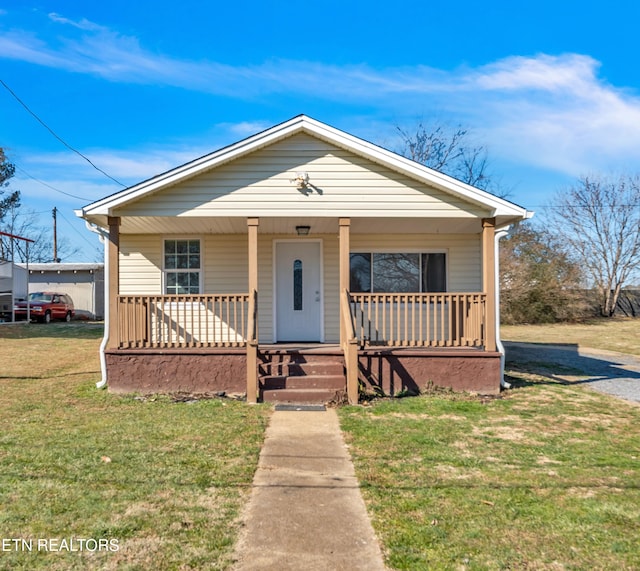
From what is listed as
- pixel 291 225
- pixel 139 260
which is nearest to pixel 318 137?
pixel 291 225

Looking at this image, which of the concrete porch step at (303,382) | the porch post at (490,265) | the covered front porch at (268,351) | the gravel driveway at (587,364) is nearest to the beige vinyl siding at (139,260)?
the covered front porch at (268,351)

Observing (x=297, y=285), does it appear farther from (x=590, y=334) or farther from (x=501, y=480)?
(x=590, y=334)

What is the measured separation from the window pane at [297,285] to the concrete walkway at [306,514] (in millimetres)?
5111

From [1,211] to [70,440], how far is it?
25.4 meters

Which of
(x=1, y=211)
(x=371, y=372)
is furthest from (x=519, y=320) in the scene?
(x=1, y=211)

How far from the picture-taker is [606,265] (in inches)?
1123

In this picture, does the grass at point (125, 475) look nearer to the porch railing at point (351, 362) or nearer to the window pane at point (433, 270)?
the porch railing at point (351, 362)

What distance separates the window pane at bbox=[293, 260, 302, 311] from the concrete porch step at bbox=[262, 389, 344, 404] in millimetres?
3152

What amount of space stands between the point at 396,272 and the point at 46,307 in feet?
63.0

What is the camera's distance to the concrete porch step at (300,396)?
25.7 ft

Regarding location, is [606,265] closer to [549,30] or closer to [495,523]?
[549,30]

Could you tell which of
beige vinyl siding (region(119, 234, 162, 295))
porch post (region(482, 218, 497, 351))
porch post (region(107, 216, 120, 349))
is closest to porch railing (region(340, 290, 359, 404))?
porch post (region(482, 218, 497, 351))

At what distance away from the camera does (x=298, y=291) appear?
35.6 feet

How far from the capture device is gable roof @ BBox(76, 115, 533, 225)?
821cm
